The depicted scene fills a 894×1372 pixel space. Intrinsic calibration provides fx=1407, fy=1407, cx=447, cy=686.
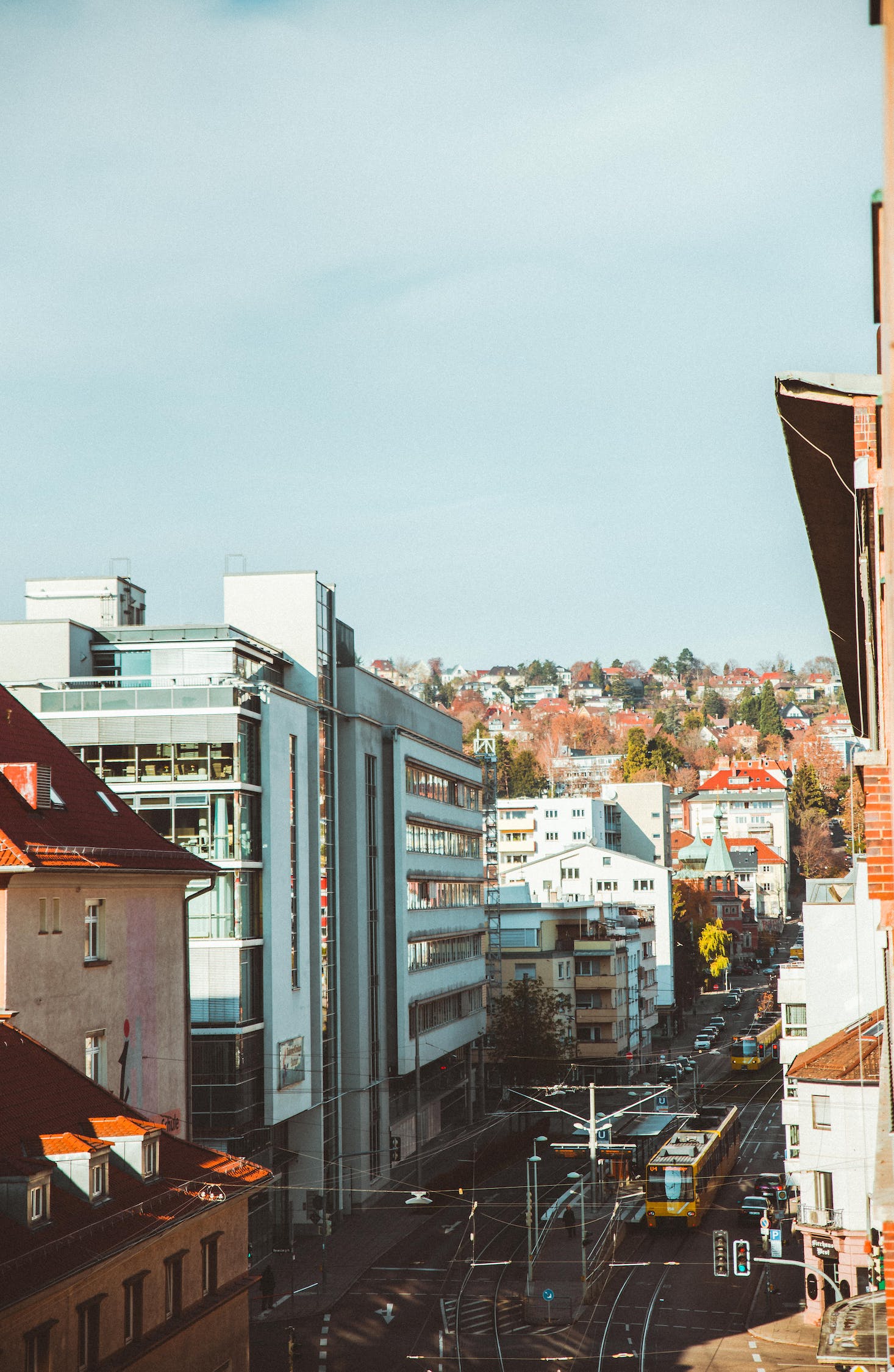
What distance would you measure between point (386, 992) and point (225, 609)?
18345 mm

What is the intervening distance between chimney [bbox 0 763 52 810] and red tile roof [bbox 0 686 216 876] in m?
0.14

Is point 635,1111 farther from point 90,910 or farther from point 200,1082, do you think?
point 90,910

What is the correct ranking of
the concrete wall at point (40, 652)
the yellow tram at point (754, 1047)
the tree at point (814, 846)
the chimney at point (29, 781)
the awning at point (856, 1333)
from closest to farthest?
the awning at point (856, 1333) → the chimney at point (29, 781) → the concrete wall at point (40, 652) → the yellow tram at point (754, 1047) → the tree at point (814, 846)

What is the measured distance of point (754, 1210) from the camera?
52.2 meters

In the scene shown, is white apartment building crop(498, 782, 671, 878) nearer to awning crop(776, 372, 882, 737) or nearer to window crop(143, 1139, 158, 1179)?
window crop(143, 1139, 158, 1179)

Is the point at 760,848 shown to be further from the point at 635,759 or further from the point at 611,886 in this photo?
the point at 611,886

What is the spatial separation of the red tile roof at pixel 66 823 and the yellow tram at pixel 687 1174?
2684 cm

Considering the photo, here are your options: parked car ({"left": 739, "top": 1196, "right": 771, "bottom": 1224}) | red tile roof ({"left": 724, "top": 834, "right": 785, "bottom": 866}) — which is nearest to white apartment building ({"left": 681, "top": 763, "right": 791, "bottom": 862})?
red tile roof ({"left": 724, "top": 834, "right": 785, "bottom": 866})

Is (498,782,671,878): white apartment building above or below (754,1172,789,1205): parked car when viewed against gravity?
above

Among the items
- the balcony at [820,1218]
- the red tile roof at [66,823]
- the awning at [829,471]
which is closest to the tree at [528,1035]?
the balcony at [820,1218]

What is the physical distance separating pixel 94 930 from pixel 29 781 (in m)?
3.51

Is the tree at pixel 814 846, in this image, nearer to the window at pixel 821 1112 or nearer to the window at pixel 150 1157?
the window at pixel 821 1112

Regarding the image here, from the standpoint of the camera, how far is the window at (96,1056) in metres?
29.6

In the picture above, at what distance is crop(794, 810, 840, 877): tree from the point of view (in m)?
185
